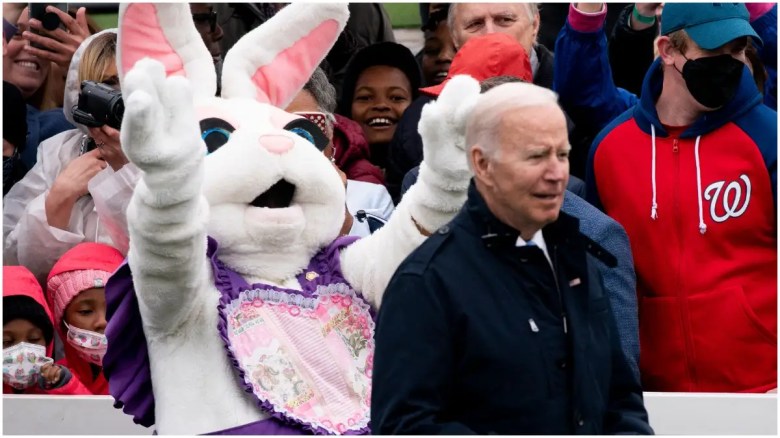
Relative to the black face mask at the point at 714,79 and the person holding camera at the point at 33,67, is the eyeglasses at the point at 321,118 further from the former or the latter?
the person holding camera at the point at 33,67

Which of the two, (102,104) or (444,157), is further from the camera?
(102,104)

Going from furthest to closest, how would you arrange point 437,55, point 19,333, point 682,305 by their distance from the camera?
point 437,55 < point 19,333 < point 682,305

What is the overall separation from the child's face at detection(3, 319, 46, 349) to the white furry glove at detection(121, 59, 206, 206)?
1783 millimetres

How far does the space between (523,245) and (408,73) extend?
10.9 ft

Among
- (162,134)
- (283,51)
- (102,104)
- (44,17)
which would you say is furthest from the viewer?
(44,17)

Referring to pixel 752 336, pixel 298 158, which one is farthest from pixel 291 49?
pixel 752 336

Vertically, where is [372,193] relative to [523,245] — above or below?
below

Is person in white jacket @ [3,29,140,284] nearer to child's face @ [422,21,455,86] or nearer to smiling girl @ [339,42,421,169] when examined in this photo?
smiling girl @ [339,42,421,169]

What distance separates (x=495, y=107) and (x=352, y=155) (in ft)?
9.04

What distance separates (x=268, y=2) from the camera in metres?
6.93

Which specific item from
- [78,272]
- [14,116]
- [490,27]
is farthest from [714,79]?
[14,116]

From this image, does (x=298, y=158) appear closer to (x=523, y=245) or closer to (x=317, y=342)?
(x=317, y=342)

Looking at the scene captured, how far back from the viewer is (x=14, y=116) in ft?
19.9

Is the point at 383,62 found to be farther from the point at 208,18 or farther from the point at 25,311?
the point at 25,311
